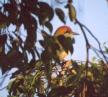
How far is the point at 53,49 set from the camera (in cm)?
156

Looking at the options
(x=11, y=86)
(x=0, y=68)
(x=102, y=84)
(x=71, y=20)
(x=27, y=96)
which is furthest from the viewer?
(x=27, y=96)

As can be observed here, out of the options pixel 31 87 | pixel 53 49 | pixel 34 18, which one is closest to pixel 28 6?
pixel 34 18

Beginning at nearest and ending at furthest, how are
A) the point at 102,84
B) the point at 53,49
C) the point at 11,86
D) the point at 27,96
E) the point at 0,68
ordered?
the point at 0,68 → the point at 53,49 → the point at 102,84 → the point at 11,86 → the point at 27,96

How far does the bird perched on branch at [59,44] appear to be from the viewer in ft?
5.09

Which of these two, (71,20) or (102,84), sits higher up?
(71,20)

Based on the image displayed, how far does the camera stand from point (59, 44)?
1578 millimetres

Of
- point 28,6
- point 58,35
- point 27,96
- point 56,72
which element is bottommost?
point 27,96

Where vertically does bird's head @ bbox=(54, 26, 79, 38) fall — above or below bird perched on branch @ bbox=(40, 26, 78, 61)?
above

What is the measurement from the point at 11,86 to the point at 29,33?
76cm

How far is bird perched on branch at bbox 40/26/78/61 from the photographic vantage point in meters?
1.55

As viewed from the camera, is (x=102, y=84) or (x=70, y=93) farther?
(x=102, y=84)

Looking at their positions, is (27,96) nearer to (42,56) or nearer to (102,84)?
(102,84)

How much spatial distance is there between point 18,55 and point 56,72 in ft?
2.37

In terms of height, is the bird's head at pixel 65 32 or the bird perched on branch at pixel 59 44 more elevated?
the bird's head at pixel 65 32
